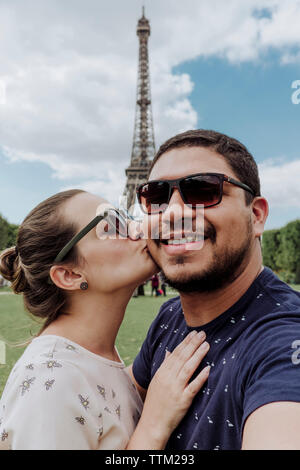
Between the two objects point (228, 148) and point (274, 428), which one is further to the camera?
point (228, 148)

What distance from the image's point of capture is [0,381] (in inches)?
231

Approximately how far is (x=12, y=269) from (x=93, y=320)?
32.9 inches

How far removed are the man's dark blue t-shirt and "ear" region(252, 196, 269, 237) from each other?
0.32m

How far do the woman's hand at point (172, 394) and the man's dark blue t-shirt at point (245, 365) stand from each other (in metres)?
0.04

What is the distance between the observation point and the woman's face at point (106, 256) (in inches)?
102

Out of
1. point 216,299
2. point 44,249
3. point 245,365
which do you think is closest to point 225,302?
point 216,299

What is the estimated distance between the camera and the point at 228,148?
2277 millimetres

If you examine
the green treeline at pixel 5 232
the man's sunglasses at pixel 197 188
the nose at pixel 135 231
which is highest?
the green treeline at pixel 5 232

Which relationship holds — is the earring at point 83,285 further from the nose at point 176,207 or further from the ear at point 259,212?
the ear at point 259,212

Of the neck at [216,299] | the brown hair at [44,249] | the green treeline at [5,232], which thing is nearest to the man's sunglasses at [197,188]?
the neck at [216,299]

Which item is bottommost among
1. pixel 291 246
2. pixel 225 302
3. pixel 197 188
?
pixel 225 302

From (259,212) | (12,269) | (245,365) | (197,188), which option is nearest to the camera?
(245,365)

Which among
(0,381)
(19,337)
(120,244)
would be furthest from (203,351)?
(19,337)

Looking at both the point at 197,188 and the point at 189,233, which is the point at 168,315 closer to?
the point at 189,233
